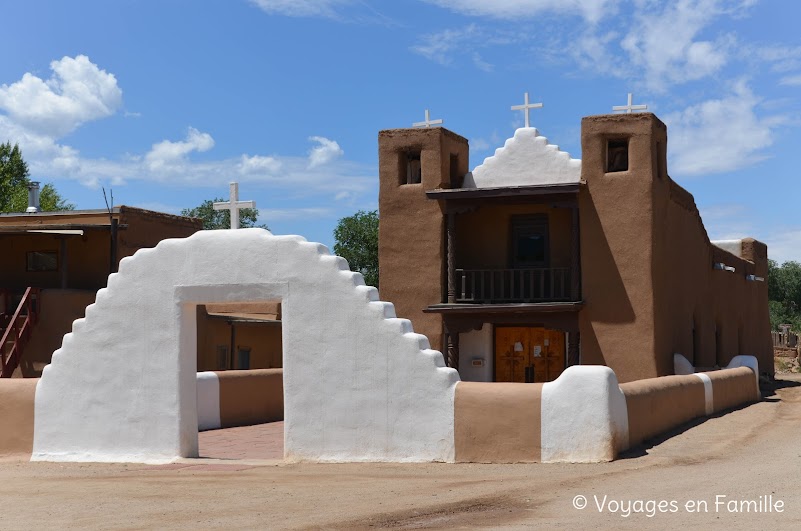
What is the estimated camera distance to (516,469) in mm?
12773

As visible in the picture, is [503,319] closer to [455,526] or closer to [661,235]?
[661,235]

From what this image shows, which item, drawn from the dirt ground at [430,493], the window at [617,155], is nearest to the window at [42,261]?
the dirt ground at [430,493]

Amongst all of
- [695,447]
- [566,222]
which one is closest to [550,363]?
[566,222]

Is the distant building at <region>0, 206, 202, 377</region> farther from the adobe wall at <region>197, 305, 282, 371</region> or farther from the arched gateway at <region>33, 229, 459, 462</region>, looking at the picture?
the arched gateway at <region>33, 229, 459, 462</region>

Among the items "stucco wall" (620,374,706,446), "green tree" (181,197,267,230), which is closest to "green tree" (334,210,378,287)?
"green tree" (181,197,267,230)

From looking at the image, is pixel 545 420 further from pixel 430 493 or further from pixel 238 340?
pixel 238 340

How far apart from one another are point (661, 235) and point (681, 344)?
298cm

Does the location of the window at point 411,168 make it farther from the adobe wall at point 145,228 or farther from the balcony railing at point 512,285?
the adobe wall at point 145,228

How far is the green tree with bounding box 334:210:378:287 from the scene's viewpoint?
Answer: 2056 inches

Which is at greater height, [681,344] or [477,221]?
[477,221]

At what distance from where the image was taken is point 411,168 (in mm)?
24516

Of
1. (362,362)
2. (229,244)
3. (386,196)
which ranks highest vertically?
(386,196)

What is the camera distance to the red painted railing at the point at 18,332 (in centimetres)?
2625

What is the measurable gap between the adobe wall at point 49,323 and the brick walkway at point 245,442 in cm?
941
